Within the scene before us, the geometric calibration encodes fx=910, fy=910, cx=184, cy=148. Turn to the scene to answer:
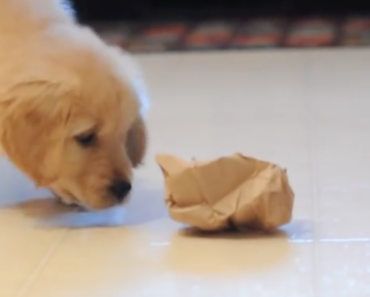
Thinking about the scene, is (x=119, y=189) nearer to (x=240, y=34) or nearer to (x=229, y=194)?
(x=229, y=194)

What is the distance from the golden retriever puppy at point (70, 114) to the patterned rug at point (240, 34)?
67.8 inches

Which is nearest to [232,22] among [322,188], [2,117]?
[322,188]

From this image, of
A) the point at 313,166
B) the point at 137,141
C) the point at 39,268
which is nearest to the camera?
the point at 39,268

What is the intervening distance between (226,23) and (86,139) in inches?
87.8

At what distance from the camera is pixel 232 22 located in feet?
12.4

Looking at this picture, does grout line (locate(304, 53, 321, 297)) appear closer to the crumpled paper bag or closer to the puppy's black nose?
the crumpled paper bag

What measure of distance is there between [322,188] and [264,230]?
271 mm

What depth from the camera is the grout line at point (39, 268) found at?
53.8 inches

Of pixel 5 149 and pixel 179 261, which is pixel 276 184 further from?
pixel 5 149

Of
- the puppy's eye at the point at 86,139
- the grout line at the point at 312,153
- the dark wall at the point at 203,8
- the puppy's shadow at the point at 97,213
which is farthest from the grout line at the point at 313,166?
the dark wall at the point at 203,8

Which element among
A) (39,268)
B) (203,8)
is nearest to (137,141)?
(39,268)

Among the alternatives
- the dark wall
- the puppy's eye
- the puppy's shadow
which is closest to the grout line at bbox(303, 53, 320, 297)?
the puppy's shadow

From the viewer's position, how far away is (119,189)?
162cm

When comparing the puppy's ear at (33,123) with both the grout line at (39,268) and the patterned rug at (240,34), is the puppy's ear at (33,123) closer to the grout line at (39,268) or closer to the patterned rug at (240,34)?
the grout line at (39,268)
